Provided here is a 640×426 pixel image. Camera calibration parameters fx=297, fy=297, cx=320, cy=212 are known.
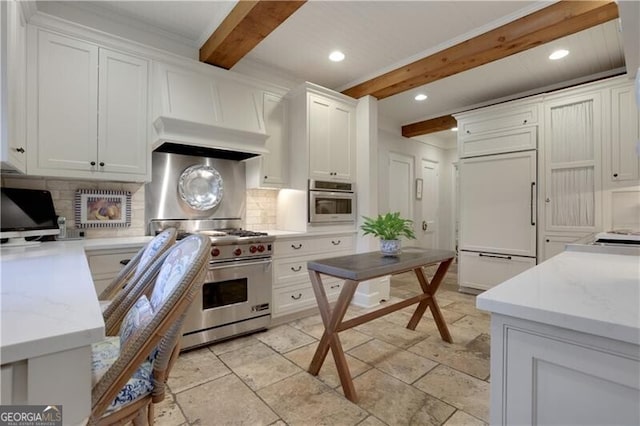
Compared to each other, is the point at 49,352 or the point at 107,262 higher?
the point at 49,352

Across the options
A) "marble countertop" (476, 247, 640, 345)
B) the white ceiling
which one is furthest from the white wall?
"marble countertop" (476, 247, 640, 345)

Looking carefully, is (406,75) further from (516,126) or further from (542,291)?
(542,291)

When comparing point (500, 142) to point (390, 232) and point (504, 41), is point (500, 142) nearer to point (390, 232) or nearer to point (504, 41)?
point (504, 41)

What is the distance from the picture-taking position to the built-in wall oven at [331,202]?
10.7ft

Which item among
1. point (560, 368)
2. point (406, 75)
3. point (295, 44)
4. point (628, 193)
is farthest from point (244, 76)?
point (628, 193)

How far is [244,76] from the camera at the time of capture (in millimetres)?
3037

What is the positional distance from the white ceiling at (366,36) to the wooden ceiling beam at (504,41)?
69 millimetres

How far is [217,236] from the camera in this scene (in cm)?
269

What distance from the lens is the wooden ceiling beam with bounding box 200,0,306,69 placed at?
81.7 inches

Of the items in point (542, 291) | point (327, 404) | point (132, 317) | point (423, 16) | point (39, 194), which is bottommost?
point (327, 404)

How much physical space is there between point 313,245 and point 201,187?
1.33m

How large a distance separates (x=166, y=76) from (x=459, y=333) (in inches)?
139

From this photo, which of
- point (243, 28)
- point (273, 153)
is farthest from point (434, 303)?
point (243, 28)

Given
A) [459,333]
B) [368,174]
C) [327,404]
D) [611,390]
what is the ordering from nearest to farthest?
1. [611,390]
2. [327,404]
3. [459,333]
4. [368,174]
